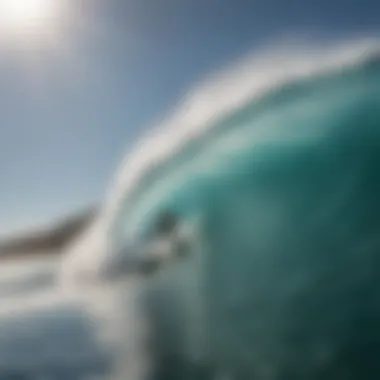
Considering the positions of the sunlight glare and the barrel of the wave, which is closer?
the barrel of the wave

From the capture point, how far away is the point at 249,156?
1788 millimetres

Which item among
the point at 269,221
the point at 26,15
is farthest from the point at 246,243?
the point at 26,15

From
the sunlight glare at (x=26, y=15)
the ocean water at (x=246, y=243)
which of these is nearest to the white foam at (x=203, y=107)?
the ocean water at (x=246, y=243)

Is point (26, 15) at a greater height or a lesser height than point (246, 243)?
greater

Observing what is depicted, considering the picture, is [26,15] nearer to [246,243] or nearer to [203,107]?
[203,107]

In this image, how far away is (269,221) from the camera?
68.6 inches

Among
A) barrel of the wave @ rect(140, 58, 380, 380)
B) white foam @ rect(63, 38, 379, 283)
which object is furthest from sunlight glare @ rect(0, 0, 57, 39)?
barrel of the wave @ rect(140, 58, 380, 380)

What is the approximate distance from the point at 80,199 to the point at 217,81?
454 millimetres

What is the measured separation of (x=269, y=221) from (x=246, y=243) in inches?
3.0

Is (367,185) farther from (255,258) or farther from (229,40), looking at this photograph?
(229,40)

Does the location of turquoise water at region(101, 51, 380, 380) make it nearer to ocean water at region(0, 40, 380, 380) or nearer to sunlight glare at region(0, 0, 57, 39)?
ocean water at region(0, 40, 380, 380)

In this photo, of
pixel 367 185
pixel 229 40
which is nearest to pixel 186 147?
pixel 229 40

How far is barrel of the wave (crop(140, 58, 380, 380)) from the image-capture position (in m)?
1.68

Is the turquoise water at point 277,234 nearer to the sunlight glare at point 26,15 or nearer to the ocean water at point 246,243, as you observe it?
the ocean water at point 246,243
